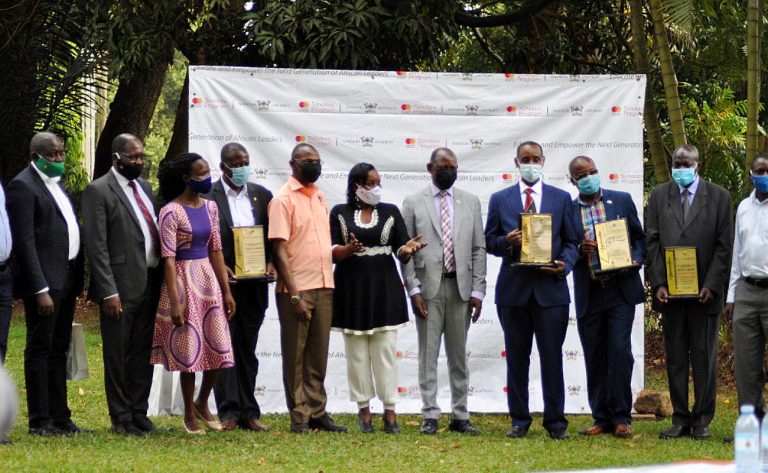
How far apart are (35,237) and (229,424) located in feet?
7.13

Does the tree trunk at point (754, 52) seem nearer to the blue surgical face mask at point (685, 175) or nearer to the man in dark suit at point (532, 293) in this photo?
the blue surgical face mask at point (685, 175)

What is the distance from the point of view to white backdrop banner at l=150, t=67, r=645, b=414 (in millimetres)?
11125

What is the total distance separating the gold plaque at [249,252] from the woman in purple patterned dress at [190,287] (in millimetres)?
324

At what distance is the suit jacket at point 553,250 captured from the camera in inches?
383

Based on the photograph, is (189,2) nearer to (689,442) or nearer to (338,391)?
(338,391)

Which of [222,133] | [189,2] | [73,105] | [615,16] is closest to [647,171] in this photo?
[615,16]

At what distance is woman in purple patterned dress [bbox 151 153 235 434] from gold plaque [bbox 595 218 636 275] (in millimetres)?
2925

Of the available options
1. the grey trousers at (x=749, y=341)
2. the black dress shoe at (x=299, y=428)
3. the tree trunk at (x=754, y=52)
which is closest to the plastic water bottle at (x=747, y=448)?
the grey trousers at (x=749, y=341)

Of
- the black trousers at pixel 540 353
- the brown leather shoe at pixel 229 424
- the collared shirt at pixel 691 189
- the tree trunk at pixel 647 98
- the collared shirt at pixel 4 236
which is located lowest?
the brown leather shoe at pixel 229 424

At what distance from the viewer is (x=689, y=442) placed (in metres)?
9.50

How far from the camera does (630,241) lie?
9898 mm

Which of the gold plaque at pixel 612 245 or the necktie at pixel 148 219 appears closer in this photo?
the necktie at pixel 148 219

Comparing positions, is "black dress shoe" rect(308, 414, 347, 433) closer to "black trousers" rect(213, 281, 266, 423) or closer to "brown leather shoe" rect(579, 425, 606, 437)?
"black trousers" rect(213, 281, 266, 423)

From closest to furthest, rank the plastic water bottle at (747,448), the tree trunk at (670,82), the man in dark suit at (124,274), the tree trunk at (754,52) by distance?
the plastic water bottle at (747,448) → the man in dark suit at (124,274) → the tree trunk at (754,52) → the tree trunk at (670,82)
